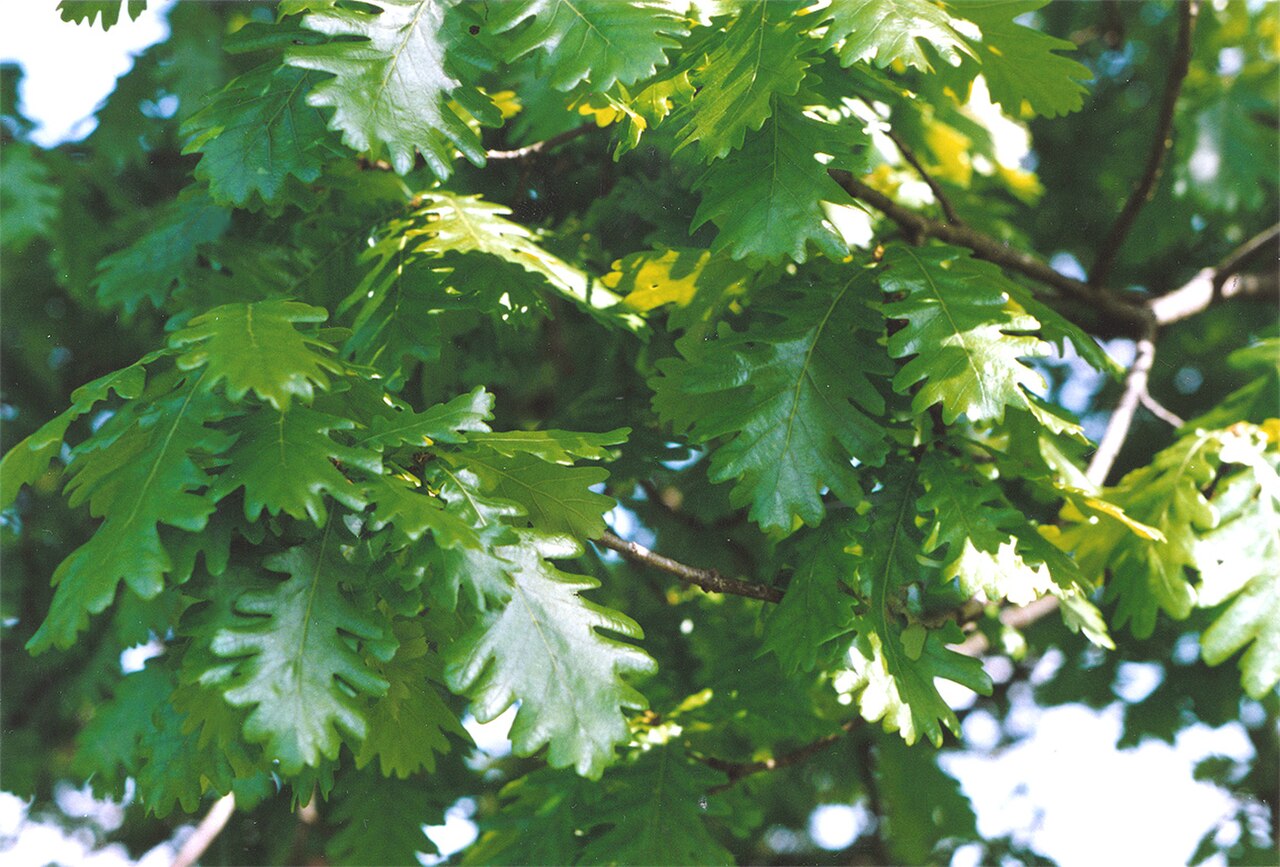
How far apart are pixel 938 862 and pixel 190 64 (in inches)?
→ 125

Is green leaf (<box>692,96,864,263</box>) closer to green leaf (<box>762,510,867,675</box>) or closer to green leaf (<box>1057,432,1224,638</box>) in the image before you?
green leaf (<box>762,510,867,675</box>)

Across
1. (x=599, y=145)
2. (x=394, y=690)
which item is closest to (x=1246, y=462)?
(x=394, y=690)

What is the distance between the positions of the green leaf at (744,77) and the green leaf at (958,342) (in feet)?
1.30

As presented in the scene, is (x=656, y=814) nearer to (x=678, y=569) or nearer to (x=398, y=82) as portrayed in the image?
(x=678, y=569)

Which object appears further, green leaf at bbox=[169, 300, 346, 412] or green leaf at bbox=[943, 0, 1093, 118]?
green leaf at bbox=[943, 0, 1093, 118]

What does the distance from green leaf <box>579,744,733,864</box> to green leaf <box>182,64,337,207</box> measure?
1231mm

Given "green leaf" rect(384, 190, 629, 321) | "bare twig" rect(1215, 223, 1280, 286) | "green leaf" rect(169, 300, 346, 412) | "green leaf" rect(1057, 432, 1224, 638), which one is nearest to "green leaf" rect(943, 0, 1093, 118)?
"green leaf" rect(1057, 432, 1224, 638)

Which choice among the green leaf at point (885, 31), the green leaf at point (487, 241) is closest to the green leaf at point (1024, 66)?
the green leaf at point (885, 31)

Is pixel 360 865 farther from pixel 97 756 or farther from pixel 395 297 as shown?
pixel 395 297

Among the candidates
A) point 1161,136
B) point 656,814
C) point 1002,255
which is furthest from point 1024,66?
point 656,814

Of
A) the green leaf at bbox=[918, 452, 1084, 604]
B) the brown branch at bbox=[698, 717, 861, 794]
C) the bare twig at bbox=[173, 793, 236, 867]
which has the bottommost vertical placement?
the bare twig at bbox=[173, 793, 236, 867]

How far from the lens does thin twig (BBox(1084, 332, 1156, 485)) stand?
8.04 feet

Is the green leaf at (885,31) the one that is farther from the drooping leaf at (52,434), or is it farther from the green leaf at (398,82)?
the drooping leaf at (52,434)

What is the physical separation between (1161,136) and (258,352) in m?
2.44
